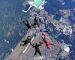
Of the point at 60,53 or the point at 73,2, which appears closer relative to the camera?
the point at 60,53

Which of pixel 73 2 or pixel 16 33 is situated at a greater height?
pixel 73 2

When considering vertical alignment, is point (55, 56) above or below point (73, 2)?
below

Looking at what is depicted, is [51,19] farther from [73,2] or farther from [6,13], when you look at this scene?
[6,13]

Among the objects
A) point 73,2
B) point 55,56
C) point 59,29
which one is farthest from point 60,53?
point 73,2

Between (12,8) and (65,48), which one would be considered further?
(12,8)

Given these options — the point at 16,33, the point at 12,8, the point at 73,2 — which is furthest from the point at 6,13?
the point at 73,2

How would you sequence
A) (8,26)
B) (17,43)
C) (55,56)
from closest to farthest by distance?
(55,56) → (17,43) → (8,26)

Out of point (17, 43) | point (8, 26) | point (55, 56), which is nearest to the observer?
point (55, 56)

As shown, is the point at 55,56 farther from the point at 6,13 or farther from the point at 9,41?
the point at 6,13
